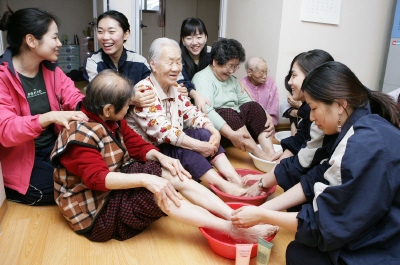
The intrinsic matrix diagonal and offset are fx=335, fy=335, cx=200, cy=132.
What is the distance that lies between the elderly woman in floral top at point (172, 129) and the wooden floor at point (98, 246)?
1.14ft

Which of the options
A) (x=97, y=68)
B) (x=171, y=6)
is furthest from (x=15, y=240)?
(x=171, y=6)

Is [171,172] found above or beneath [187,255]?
above

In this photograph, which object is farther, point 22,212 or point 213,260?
point 22,212

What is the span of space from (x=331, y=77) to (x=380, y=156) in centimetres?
35

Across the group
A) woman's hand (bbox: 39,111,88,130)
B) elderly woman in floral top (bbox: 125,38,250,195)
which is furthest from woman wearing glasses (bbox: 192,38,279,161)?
woman's hand (bbox: 39,111,88,130)

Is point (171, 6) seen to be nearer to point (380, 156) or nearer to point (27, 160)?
point (27, 160)

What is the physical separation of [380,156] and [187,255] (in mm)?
931

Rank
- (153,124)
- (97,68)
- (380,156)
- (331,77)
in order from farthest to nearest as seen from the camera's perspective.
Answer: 1. (97,68)
2. (153,124)
3. (331,77)
4. (380,156)

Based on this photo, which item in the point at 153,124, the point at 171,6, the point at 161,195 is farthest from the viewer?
the point at 171,6

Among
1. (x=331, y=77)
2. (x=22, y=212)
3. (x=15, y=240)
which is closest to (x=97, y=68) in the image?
(x=22, y=212)

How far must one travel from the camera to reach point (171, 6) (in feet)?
20.2

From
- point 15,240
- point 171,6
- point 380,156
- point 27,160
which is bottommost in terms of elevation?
point 15,240

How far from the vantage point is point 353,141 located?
1.08m

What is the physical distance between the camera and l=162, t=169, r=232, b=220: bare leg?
1.62 meters
